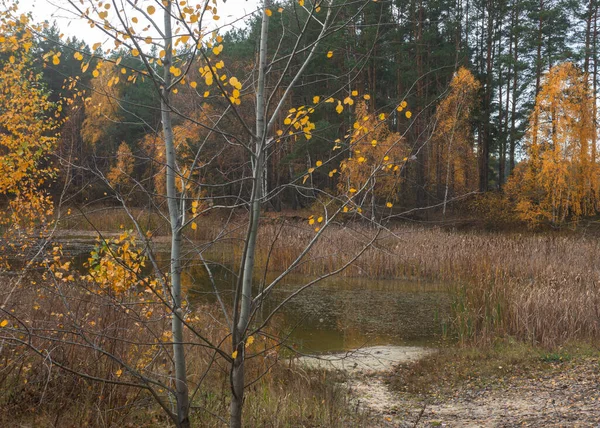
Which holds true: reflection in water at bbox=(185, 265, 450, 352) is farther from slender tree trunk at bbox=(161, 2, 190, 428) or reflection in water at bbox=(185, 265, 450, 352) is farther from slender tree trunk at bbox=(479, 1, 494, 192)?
slender tree trunk at bbox=(479, 1, 494, 192)

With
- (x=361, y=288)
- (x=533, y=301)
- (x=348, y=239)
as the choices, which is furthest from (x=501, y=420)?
(x=348, y=239)

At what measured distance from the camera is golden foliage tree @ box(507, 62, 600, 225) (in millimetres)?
21750

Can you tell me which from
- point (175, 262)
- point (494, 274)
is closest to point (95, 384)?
point (175, 262)

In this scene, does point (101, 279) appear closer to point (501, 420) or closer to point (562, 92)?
point (501, 420)

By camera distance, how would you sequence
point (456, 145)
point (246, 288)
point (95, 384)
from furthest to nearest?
point (456, 145), point (95, 384), point (246, 288)

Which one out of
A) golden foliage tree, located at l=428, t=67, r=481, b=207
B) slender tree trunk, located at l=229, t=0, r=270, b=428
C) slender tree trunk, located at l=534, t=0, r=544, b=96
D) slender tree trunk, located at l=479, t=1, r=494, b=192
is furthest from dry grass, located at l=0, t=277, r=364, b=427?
slender tree trunk, located at l=534, t=0, r=544, b=96

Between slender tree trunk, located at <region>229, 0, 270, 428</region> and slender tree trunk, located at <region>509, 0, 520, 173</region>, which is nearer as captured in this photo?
slender tree trunk, located at <region>229, 0, 270, 428</region>

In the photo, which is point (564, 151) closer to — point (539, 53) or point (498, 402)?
point (539, 53)

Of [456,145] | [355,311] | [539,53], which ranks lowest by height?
[355,311]

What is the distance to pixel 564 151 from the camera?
72.6ft

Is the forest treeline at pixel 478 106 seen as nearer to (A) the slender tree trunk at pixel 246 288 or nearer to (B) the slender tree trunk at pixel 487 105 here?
(B) the slender tree trunk at pixel 487 105

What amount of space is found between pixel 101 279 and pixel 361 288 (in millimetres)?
8085

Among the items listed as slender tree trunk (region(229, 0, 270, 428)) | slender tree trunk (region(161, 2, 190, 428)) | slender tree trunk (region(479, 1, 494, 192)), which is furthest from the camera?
slender tree trunk (region(479, 1, 494, 192))

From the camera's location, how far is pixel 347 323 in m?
8.06
